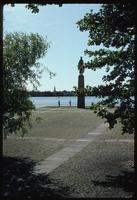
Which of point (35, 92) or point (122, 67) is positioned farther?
point (35, 92)

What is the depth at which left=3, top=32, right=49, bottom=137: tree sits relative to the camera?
13.3 meters

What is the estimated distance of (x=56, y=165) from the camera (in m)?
12.6

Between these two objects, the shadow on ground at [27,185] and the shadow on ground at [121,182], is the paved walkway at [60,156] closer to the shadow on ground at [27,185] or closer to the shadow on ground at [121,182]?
the shadow on ground at [27,185]

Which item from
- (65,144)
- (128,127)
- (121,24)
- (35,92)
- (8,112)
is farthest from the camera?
(65,144)

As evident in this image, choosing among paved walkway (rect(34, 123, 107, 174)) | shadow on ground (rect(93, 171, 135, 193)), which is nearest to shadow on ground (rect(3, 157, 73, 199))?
paved walkway (rect(34, 123, 107, 174))

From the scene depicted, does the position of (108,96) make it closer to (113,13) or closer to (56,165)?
(113,13)

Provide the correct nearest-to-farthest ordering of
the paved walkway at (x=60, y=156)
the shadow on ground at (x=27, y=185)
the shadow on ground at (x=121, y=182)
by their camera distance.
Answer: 1. the shadow on ground at (x=27, y=185)
2. the shadow on ground at (x=121, y=182)
3. the paved walkway at (x=60, y=156)

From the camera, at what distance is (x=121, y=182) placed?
9922mm

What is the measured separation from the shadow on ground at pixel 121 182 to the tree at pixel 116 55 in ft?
4.29

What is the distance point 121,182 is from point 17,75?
5.74 m

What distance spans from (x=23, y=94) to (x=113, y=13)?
508 cm

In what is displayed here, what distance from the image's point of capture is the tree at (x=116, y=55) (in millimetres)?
10047

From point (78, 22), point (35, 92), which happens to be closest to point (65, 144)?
point (35, 92)

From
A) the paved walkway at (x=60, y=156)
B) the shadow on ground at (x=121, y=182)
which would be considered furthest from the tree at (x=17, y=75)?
the shadow on ground at (x=121, y=182)
